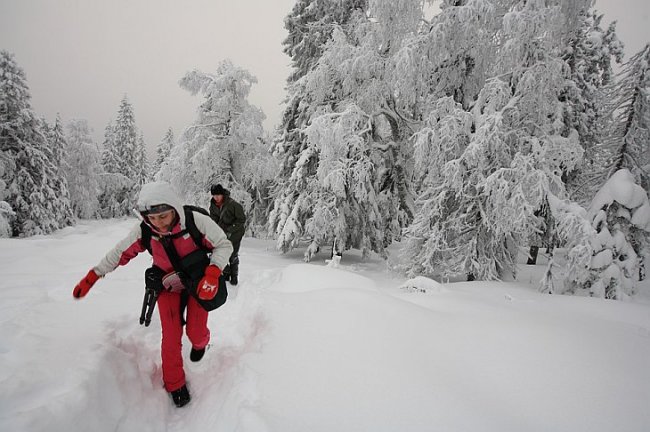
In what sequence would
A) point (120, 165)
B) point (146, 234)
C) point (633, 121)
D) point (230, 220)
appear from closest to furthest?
point (146, 234) → point (230, 220) → point (633, 121) → point (120, 165)

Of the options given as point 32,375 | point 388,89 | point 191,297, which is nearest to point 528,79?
point 388,89

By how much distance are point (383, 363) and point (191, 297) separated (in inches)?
79.0

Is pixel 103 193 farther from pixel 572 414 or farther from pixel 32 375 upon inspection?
pixel 572 414

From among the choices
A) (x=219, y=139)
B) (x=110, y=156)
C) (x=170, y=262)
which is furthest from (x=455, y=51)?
(x=110, y=156)

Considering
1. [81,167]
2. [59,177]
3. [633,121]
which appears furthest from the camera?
[81,167]

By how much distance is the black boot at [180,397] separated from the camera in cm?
290

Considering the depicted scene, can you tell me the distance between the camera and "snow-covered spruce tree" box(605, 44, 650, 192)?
1072 cm

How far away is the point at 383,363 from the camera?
9.25ft

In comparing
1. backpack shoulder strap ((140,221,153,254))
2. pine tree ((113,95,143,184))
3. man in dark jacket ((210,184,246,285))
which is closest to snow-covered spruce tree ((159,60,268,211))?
man in dark jacket ((210,184,246,285))

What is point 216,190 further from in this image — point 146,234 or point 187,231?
point 187,231

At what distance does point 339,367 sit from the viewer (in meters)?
2.81

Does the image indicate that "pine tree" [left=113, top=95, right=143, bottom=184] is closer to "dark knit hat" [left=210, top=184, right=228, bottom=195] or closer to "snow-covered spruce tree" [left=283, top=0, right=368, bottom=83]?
"snow-covered spruce tree" [left=283, top=0, right=368, bottom=83]

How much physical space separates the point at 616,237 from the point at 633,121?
7.22 metres

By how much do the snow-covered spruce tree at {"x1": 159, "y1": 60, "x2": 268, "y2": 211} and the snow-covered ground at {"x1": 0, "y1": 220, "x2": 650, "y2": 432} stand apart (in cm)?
1008
